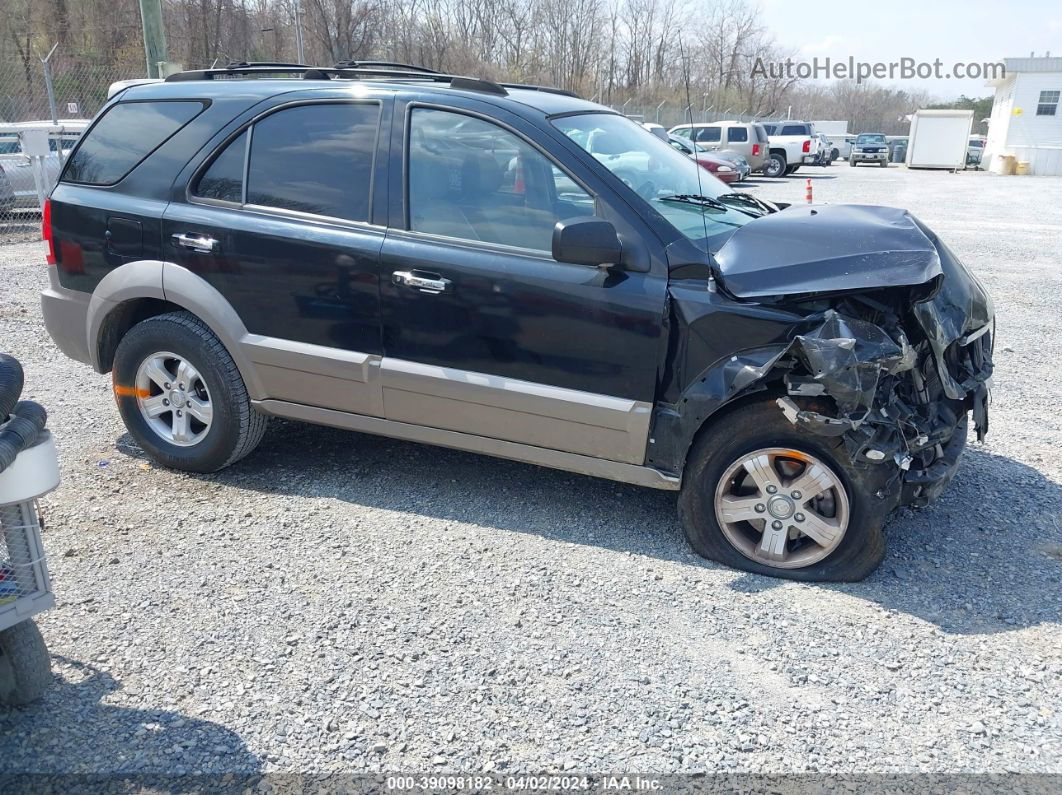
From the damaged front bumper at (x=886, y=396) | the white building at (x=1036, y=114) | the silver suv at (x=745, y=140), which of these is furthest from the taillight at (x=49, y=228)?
the white building at (x=1036, y=114)

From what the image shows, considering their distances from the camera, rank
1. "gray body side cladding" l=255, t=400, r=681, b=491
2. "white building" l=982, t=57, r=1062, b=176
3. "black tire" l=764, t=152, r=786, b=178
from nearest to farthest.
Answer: "gray body side cladding" l=255, t=400, r=681, b=491
"black tire" l=764, t=152, r=786, b=178
"white building" l=982, t=57, r=1062, b=176

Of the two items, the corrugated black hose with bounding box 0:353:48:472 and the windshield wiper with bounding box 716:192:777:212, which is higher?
the windshield wiper with bounding box 716:192:777:212

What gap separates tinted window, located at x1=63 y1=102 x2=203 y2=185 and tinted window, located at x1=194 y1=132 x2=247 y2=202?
0.33 m

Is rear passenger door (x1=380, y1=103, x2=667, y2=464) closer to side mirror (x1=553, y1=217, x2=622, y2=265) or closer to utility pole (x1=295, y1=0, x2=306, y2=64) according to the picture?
side mirror (x1=553, y1=217, x2=622, y2=265)

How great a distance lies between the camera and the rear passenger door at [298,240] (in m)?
3.96

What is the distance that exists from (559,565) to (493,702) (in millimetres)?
A: 950

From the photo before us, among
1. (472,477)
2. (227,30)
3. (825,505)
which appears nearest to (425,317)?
(472,477)

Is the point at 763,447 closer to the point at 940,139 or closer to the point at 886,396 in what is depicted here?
the point at 886,396

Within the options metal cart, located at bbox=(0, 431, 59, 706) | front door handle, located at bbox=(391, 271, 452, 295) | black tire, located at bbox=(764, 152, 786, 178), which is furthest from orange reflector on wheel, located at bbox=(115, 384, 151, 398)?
black tire, located at bbox=(764, 152, 786, 178)

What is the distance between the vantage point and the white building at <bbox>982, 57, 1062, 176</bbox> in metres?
35.7

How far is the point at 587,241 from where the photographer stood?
11.1 ft

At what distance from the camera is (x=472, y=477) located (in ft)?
14.9

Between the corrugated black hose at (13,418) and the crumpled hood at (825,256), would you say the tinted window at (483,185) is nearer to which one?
the crumpled hood at (825,256)

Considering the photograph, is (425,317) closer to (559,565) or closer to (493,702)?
(559,565)
